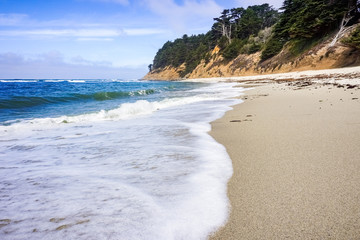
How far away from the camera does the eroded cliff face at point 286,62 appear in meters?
18.7

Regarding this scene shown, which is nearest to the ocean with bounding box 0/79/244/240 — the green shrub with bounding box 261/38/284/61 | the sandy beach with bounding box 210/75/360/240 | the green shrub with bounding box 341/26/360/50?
the sandy beach with bounding box 210/75/360/240

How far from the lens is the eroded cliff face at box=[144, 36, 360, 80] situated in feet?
61.2

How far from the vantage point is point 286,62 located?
25469mm

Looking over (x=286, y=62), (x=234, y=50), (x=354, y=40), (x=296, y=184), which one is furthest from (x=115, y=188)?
(x=234, y=50)

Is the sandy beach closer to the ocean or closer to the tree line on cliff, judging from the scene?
the ocean

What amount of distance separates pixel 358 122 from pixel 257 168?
2.39 m

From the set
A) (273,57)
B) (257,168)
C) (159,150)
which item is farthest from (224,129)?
(273,57)

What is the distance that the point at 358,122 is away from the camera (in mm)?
3311

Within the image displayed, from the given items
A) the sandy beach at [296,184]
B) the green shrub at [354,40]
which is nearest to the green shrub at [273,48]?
the green shrub at [354,40]

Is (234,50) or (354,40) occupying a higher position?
(234,50)

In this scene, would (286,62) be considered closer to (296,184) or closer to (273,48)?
(273,48)

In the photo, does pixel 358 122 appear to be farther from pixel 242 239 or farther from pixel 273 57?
pixel 273 57

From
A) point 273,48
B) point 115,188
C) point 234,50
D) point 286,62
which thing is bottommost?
point 115,188

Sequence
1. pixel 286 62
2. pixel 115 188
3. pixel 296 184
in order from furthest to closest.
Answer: pixel 286 62 < pixel 115 188 < pixel 296 184
